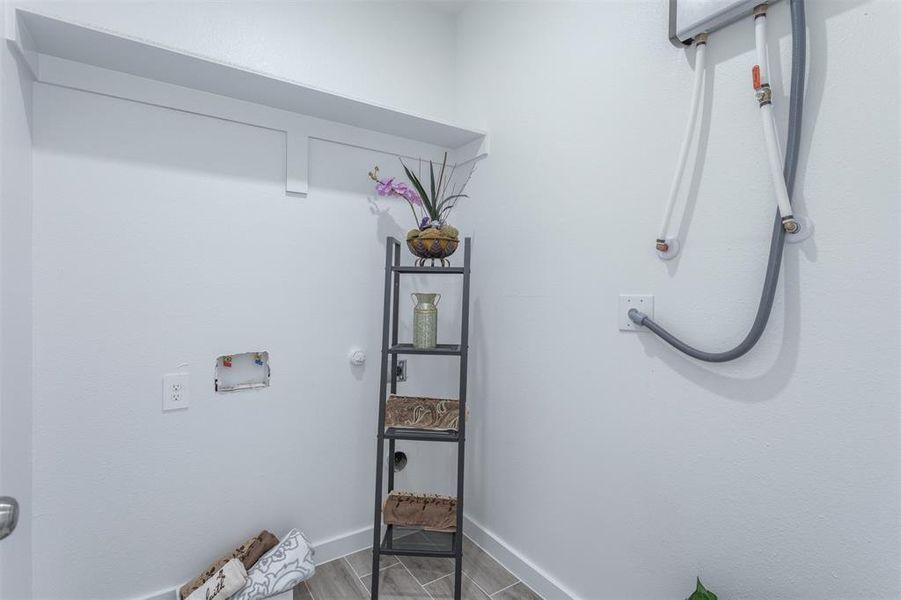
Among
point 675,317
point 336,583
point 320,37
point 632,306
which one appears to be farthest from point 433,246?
point 336,583

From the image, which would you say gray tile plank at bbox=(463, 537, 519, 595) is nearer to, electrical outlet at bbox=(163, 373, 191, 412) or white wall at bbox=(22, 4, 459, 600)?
white wall at bbox=(22, 4, 459, 600)

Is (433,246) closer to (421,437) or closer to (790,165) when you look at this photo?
(421,437)

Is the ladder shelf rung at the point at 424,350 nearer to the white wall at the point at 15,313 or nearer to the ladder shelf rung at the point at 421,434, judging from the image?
the ladder shelf rung at the point at 421,434

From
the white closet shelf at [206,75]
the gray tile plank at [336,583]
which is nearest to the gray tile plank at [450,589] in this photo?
the gray tile plank at [336,583]

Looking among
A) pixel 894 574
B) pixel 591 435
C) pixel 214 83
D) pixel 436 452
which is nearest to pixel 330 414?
pixel 436 452

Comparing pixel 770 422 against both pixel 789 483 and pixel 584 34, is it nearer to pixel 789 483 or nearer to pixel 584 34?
pixel 789 483

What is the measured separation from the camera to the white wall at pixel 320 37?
1.39 m

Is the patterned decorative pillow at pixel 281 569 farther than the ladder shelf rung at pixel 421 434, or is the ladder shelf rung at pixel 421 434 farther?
the ladder shelf rung at pixel 421 434

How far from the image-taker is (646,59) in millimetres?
1234

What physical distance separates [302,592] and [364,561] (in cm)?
28

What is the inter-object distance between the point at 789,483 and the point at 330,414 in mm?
1534

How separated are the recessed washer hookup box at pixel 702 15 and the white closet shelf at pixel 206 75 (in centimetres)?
87

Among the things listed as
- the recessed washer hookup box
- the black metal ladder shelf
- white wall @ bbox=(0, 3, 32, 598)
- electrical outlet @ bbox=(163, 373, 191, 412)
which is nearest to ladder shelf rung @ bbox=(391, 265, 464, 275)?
the black metal ladder shelf

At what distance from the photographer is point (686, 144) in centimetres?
111
